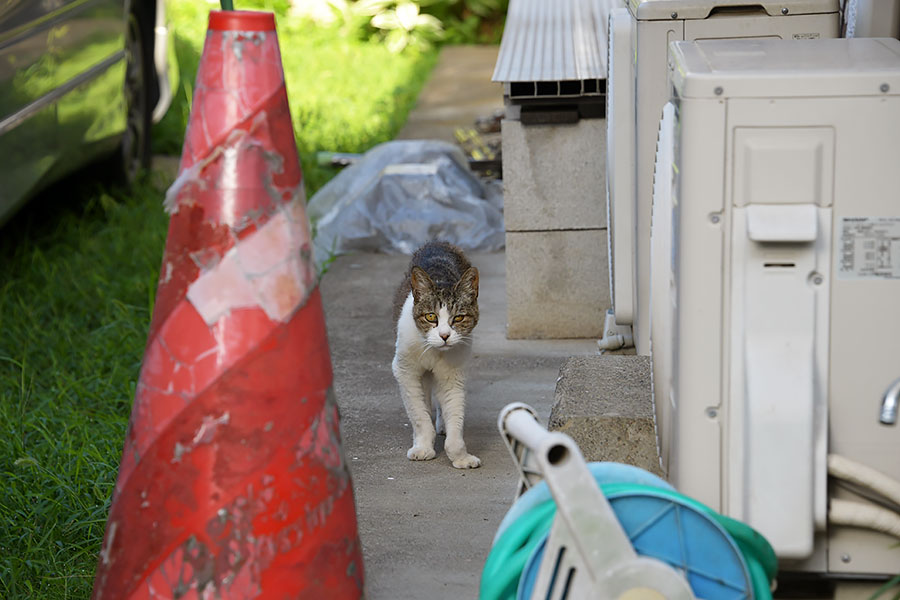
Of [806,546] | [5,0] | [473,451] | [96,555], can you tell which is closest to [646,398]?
[806,546]

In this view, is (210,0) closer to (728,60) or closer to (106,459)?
(106,459)

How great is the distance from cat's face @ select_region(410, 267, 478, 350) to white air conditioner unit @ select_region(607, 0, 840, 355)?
0.52 metres

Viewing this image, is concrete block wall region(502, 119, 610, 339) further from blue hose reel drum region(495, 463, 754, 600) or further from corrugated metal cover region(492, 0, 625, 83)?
blue hose reel drum region(495, 463, 754, 600)

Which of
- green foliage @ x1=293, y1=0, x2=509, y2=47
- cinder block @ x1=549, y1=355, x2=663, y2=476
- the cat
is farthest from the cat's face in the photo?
green foliage @ x1=293, y1=0, x2=509, y2=47

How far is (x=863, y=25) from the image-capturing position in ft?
10.4

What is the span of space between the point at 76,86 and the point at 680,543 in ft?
15.1

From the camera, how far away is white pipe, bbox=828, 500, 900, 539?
228 cm

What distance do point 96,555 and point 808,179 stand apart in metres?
2.24

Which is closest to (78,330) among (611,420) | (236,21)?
(611,420)

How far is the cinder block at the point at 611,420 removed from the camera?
291 cm

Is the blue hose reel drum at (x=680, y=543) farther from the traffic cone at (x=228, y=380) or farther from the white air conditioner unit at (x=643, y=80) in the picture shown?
the white air conditioner unit at (x=643, y=80)

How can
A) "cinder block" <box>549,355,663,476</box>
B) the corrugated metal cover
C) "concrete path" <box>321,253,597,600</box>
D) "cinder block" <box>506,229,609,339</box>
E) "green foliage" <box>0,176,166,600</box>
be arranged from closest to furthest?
"cinder block" <box>549,355,663,476</box> → "concrete path" <box>321,253,597,600</box> → "green foliage" <box>0,176,166,600</box> → the corrugated metal cover → "cinder block" <box>506,229,609,339</box>

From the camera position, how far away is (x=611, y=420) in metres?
2.91

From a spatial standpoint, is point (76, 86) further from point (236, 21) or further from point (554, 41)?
point (236, 21)
